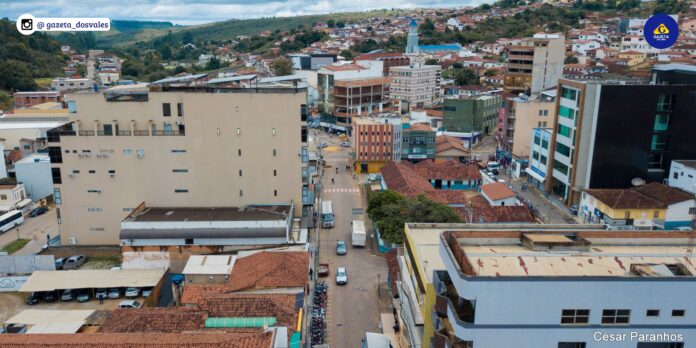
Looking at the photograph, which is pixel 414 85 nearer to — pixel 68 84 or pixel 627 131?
pixel 627 131

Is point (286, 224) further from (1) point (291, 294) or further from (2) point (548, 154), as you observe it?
(2) point (548, 154)

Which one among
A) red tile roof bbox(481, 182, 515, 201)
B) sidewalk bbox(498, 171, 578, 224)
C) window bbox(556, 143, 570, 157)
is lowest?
sidewalk bbox(498, 171, 578, 224)

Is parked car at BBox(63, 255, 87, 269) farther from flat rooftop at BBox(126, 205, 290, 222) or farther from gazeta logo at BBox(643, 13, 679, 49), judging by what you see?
gazeta logo at BBox(643, 13, 679, 49)

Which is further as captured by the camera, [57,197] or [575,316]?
[57,197]

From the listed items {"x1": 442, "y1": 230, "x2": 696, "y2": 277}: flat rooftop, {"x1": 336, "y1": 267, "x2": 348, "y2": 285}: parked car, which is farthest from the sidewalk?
{"x1": 442, "y1": 230, "x2": 696, "y2": 277}: flat rooftop

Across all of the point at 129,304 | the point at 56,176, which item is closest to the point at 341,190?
the point at 56,176

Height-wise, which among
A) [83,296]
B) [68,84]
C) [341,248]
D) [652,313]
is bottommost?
[341,248]

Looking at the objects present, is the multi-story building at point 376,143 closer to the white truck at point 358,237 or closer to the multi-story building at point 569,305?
the white truck at point 358,237
